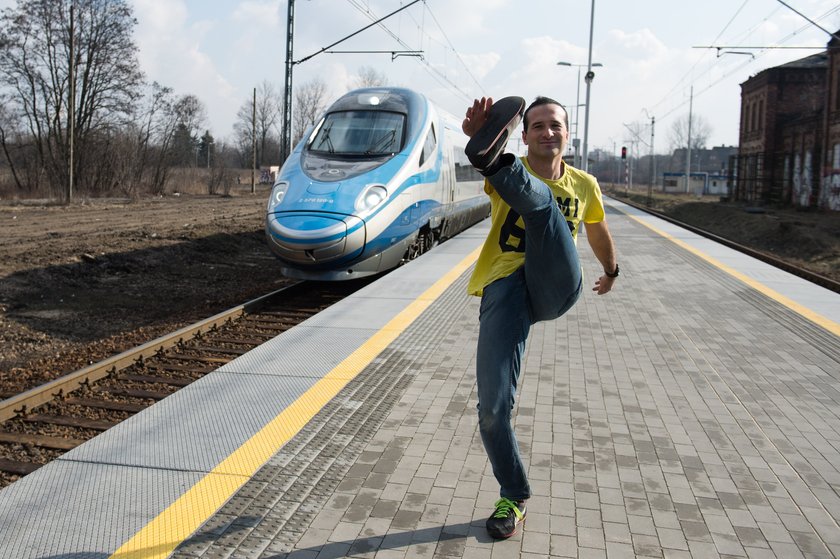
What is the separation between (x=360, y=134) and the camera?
451 inches

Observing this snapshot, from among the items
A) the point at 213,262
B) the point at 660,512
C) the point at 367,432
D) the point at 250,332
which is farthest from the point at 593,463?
the point at 213,262

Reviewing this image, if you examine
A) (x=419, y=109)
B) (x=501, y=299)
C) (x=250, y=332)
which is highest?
(x=419, y=109)

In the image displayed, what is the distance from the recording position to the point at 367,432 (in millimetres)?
4523

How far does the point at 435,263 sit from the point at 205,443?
7985mm

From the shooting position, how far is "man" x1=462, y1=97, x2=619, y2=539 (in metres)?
2.98

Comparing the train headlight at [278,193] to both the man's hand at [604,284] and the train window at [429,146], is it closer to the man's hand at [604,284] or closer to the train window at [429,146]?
the train window at [429,146]

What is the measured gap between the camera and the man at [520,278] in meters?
2.98

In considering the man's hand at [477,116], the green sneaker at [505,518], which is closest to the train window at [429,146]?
the green sneaker at [505,518]

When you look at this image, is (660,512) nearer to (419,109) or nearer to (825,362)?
(825,362)

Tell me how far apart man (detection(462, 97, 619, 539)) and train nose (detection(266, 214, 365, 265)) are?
624 centimetres

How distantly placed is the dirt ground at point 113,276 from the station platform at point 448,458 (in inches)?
118

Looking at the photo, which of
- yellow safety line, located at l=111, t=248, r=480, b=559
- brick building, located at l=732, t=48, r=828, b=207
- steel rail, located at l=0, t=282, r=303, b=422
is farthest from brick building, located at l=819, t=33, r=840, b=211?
yellow safety line, located at l=111, t=248, r=480, b=559

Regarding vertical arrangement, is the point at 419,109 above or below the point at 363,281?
above

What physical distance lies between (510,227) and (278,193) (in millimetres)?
7566
